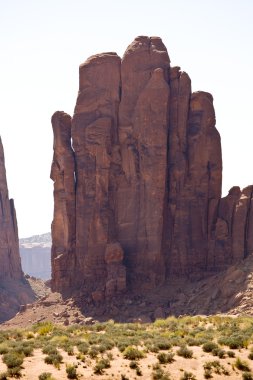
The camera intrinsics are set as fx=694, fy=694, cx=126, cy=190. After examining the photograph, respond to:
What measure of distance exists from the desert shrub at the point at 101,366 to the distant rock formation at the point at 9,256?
6408 centimetres

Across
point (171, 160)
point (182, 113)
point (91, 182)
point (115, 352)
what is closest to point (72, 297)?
point (91, 182)

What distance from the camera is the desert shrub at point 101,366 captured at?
29828 mm

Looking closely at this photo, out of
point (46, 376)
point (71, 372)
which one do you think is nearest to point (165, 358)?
point (71, 372)

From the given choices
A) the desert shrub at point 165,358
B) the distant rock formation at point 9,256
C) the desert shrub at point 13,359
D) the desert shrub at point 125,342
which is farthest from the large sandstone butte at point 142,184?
the distant rock formation at point 9,256

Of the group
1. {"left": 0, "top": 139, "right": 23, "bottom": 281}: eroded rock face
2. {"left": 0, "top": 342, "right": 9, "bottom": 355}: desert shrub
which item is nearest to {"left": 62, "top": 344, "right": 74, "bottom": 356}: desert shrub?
{"left": 0, "top": 342, "right": 9, "bottom": 355}: desert shrub

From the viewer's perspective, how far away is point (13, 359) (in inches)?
1190

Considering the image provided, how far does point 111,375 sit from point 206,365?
4387 mm

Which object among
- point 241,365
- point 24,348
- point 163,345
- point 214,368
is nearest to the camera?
point 214,368

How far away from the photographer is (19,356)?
31.1m

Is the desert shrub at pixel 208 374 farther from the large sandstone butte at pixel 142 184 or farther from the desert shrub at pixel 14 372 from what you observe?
the large sandstone butte at pixel 142 184

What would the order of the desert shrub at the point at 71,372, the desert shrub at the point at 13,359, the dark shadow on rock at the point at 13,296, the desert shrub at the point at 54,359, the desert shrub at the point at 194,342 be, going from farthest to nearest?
the dark shadow on rock at the point at 13,296, the desert shrub at the point at 194,342, the desert shrub at the point at 54,359, the desert shrub at the point at 13,359, the desert shrub at the point at 71,372

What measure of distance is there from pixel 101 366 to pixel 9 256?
248 feet

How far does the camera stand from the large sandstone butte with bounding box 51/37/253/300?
5994cm

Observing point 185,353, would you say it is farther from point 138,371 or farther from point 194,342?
point 138,371
